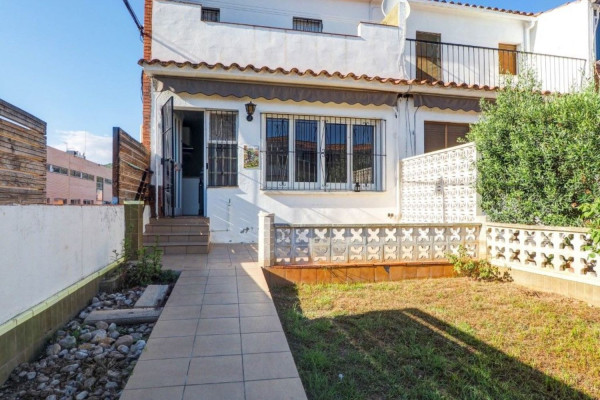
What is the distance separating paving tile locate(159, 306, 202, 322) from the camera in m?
3.28

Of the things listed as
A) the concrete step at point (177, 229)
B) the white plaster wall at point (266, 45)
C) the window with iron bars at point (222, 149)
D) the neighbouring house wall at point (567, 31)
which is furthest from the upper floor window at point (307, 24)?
the neighbouring house wall at point (567, 31)

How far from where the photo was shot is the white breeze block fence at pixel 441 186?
598 centimetres

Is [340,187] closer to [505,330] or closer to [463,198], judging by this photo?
[463,198]

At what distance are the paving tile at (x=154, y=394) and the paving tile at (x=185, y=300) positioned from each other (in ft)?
5.23

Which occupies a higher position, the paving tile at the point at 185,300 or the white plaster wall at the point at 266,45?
the white plaster wall at the point at 266,45

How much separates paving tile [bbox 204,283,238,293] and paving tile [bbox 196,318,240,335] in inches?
32.9

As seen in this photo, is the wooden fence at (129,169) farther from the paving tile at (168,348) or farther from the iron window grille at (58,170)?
the iron window grille at (58,170)

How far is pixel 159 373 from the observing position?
89.0 inches

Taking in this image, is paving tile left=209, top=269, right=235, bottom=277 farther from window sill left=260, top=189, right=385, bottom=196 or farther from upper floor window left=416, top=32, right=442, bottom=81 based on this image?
upper floor window left=416, top=32, right=442, bottom=81

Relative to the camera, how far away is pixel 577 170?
4566 mm

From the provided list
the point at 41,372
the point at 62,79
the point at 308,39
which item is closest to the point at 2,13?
the point at 62,79

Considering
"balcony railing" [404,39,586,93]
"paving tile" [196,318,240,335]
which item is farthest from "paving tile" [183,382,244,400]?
"balcony railing" [404,39,586,93]

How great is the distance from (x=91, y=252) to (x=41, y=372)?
1.81m

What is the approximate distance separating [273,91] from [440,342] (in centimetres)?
604
